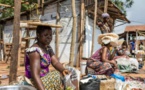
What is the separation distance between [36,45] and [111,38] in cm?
282

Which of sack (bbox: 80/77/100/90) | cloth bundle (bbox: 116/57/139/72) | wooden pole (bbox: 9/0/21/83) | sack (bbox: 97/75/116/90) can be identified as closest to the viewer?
Result: wooden pole (bbox: 9/0/21/83)

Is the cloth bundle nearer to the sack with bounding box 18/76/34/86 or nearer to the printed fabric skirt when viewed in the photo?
the printed fabric skirt

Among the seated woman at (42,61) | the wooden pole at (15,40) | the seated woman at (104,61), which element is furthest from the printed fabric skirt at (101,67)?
the seated woman at (42,61)

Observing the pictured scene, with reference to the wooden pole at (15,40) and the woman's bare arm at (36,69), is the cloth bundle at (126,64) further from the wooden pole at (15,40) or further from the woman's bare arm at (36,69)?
the woman's bare arm at (36,69)

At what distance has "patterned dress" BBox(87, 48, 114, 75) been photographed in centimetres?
496

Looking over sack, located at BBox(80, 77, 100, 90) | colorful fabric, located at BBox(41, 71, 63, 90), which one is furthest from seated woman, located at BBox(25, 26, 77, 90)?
sack, located at BBox(80, 77, 100, 90)

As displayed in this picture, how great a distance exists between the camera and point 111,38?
5152 mm

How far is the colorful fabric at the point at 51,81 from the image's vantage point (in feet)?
8.84

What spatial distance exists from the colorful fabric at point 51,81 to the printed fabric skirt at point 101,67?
2.37m

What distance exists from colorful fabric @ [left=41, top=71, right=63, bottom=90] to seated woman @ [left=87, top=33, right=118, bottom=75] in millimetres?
2334

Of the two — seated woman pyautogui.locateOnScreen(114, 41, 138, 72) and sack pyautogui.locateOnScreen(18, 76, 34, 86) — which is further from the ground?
sack pyautogui.locateOnScreen(18, 76, 34, 86)

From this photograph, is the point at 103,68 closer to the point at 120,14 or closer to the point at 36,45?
the point at 36,45

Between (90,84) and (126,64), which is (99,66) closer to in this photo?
(90,84)

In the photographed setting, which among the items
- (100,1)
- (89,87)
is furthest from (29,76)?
(100,1)
